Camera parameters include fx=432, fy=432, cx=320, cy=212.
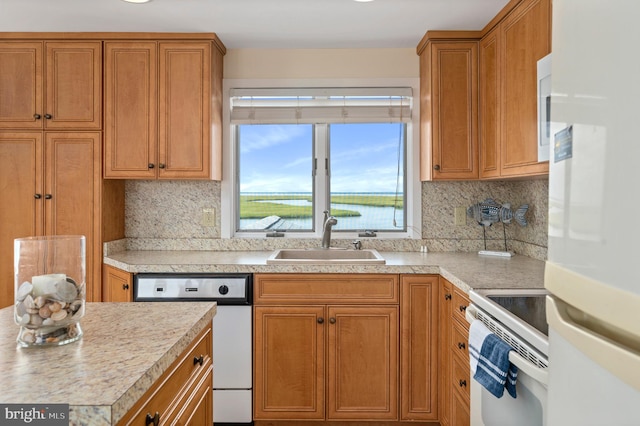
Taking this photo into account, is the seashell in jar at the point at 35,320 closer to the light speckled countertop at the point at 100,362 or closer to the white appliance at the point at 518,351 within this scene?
the light speckled countertop at the point at 100,362

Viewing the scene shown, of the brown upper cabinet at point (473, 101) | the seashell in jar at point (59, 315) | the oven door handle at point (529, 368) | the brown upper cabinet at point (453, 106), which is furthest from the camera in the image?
the brown upper cabinet at point (453, 106)

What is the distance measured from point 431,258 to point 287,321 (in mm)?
952

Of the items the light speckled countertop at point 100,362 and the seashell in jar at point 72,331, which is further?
the seashell in jar at point 72,331

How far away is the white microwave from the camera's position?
184cm

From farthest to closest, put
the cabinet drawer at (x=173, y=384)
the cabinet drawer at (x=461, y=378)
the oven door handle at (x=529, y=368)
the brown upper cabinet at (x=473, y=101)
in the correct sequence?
the brown upper cabinet at (x=473, y=101), the cabinet drawer at (x=461, y=378), the oven door handle at (x=529, y=368), the cabinet drawer at (x=173, y=384)

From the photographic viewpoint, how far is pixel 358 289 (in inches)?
94.4

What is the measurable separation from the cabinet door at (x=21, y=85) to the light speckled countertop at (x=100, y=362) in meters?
1.85

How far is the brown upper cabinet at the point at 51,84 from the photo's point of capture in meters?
2.71

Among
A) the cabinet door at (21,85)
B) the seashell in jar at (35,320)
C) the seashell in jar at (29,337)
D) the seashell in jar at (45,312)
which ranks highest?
the cabinet door at (21,85)

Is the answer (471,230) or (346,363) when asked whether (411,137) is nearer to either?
(471,230)

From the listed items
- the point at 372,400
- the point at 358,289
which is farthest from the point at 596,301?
the point at 372,400

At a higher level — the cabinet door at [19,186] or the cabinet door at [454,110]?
the cabinet door at [454,110]

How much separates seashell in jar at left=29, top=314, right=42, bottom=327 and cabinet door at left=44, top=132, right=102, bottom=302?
6.16 ft

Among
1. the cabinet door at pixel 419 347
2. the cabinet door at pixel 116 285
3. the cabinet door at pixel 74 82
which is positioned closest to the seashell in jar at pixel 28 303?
the cabinet door at pixel 116 285
